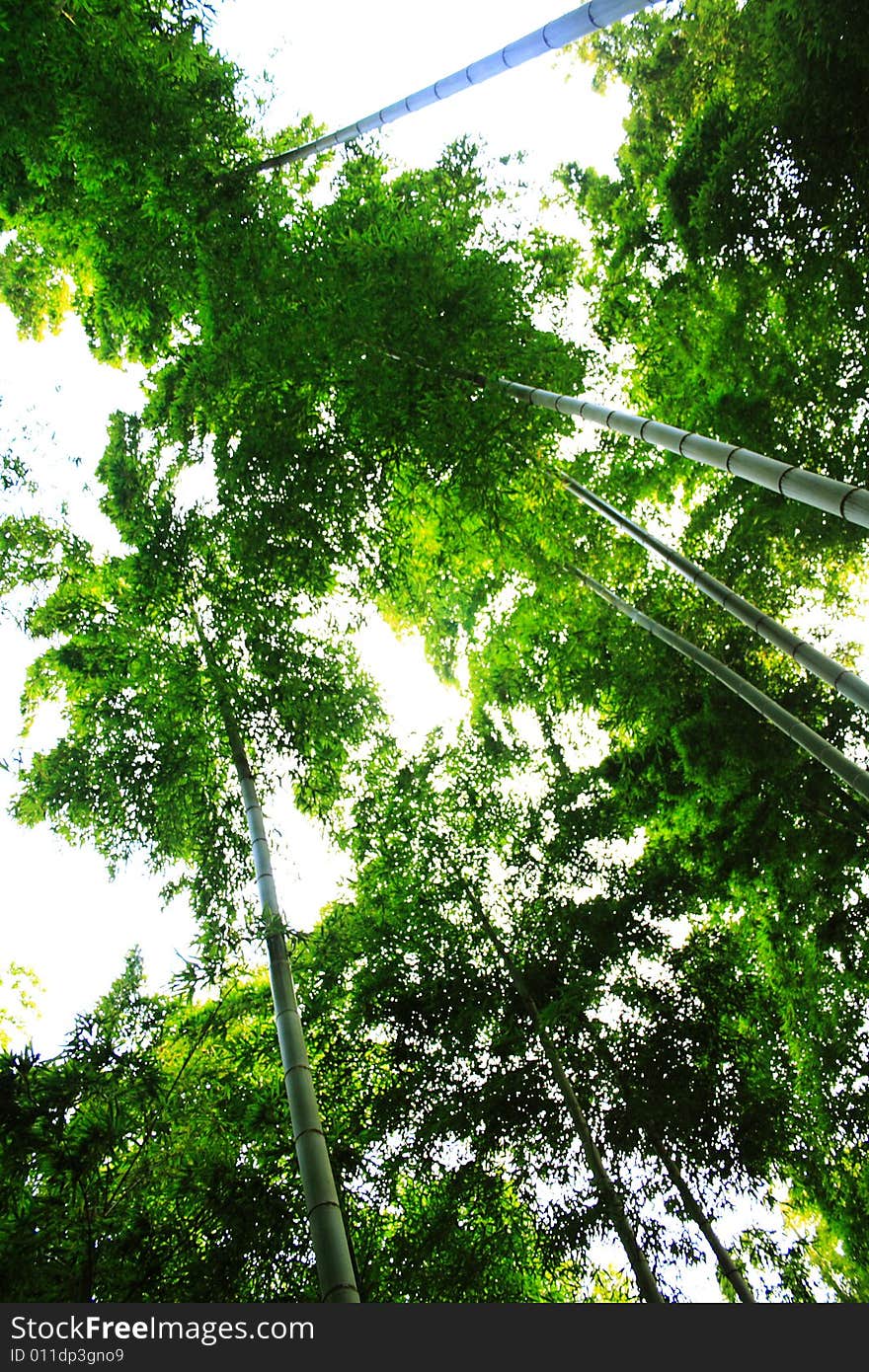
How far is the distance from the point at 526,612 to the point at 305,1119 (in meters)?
3.93

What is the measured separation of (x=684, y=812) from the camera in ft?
15.8

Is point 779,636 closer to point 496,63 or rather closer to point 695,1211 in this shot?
point 496,63

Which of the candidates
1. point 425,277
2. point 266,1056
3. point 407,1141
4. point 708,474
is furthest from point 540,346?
point 407,1141

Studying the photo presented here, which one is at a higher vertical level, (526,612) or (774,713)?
(526,612)

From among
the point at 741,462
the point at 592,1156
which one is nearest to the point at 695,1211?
the point at 592,1156

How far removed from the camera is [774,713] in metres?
3.36

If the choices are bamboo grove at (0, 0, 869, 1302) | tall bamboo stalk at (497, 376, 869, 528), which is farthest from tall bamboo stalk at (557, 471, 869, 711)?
tall bamboo stalk at (497, 376, 869, 528)

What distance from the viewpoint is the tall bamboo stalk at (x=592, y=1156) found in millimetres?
3658

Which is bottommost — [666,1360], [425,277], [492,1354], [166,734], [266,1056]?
[666,1360]

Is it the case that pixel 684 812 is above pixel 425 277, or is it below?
below

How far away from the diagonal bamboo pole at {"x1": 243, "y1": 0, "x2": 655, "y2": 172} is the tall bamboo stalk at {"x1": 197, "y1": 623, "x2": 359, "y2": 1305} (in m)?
3.78

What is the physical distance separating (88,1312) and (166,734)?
9.77 feet

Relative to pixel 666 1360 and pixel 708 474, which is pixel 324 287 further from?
pixel 666 1360

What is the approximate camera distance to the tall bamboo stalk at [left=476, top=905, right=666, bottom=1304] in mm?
3658
